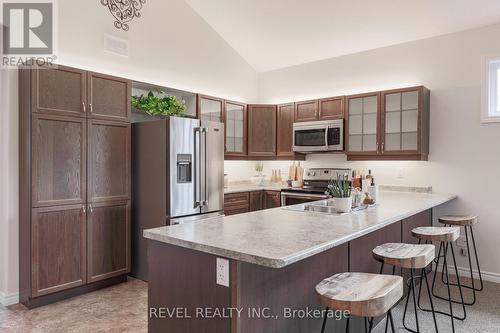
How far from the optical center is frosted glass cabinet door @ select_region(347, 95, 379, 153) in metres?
4.56

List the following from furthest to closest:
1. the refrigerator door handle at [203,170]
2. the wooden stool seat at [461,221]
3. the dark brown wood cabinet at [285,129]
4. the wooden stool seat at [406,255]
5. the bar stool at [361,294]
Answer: the dark brown wood cabinet at [285,129] < the refrigerator door handle at [203,170] < the wooden stool seat at [461,221] < the wooden stool seat at [406,255] < the bar stool at [361,294]

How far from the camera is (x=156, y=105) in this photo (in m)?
4.12

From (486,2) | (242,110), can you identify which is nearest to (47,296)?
(242,110)

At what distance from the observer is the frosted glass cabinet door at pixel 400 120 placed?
13.8 ft

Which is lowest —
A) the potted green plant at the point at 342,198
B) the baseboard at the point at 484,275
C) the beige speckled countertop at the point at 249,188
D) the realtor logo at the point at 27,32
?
the baseboard at the point at 484,275

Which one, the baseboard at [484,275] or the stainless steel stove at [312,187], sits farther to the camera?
the stainless steel stove at [312,187]

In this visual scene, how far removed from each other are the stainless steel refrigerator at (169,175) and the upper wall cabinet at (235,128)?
988mm

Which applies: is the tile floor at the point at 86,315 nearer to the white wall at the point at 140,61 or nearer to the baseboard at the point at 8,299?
the baseboard at the point at 8,299

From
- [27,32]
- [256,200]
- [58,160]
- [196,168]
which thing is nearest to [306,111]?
[256,200]

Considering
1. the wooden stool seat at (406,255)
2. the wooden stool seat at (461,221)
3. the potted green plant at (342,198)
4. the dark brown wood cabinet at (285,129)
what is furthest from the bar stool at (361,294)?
the dark brown wood cabinet at (285,129)

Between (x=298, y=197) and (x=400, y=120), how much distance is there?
164 centimetres

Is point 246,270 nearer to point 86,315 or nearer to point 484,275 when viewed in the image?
point 86,315

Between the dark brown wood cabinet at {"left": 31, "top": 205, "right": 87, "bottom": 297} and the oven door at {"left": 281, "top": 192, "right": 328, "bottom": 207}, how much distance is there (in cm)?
264

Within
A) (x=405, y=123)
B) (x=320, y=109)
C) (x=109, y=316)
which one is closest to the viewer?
(x=109, y=316)
